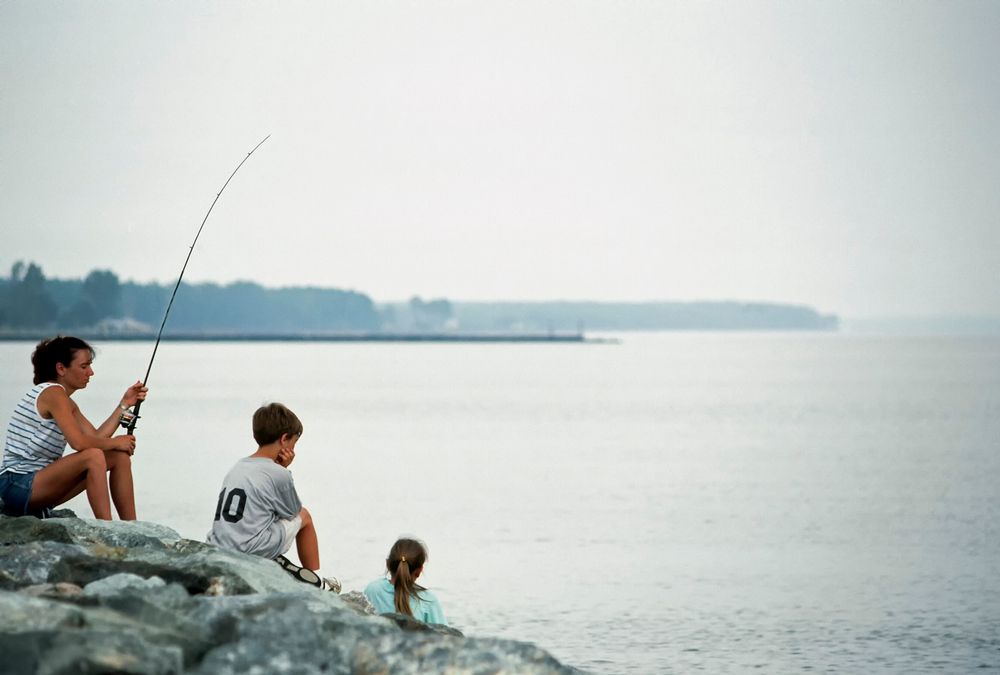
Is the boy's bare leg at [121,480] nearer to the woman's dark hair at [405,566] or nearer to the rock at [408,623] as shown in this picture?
the woman's dark hair at [405,566]

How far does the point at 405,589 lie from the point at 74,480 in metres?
1.40

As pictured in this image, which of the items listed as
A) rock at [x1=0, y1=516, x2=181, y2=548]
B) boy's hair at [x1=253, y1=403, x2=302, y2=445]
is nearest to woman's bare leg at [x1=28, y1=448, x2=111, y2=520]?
rock at [x1=0, y1=516, x2=181, y2=548]

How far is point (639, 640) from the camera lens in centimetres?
594


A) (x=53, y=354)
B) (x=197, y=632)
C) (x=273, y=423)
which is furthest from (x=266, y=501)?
(x=197, y=632)

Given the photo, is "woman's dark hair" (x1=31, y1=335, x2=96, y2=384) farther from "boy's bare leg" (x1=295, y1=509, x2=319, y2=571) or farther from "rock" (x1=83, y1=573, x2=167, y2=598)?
"rock" (x1=83, y1=573, x2=167, y2=598)

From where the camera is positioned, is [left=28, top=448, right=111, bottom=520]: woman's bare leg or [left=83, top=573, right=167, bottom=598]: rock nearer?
[left=83, top=573, right=167, bottom=598]: rock

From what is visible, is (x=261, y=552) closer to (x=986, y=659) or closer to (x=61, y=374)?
(x=61, y=374)

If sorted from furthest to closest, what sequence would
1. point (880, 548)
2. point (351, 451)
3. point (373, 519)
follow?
point (351, 451) < point (373, 519) < point (880, 548)

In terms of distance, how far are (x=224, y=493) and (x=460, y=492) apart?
28.7 ft

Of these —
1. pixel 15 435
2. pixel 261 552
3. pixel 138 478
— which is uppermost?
pixel 15 435

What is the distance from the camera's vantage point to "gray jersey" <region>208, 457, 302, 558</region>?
3879 mm

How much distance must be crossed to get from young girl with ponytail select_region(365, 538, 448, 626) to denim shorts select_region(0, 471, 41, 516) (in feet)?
4.70

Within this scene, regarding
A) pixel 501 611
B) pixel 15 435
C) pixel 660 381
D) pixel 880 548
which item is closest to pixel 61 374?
pixel 15 435

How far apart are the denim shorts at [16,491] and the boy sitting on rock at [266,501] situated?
0.81 meters
